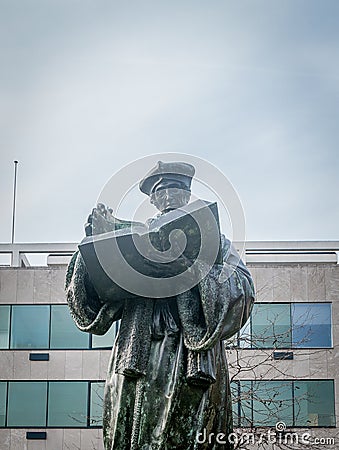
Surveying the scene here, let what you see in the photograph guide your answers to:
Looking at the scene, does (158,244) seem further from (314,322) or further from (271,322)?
(314,322)

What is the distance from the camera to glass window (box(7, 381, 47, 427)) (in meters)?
38.6

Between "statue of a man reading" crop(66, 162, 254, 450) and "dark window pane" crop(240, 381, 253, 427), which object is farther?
"dark window pane" crop(240, 381, 253, 427)

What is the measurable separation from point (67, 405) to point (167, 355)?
33.6 meters

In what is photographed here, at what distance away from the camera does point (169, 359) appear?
571 cm

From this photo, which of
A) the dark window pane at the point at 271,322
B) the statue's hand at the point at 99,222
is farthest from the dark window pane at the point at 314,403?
the statue's hand at the point at 99,222

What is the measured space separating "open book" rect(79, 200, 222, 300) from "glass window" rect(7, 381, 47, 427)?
33.9 metres

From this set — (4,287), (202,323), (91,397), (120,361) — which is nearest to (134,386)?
(120,361)

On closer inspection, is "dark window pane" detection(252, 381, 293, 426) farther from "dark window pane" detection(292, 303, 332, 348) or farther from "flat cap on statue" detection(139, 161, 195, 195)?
"flat cap on statue" detection(139, 161, 195, 195)

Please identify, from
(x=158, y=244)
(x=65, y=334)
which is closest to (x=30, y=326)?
(x=65, y=334)

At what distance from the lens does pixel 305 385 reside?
A: 38.2 m

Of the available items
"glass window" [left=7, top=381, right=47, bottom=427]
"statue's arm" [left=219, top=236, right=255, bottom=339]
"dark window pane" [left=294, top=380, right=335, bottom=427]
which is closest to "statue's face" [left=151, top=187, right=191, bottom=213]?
"statue's arm" [left=219, top=236, right=255, bottom=339]

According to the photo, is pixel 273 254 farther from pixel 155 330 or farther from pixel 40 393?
pixel 155 330

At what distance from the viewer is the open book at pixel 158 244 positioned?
17.7 feet

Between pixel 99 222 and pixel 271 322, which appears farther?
pixel 271 322
